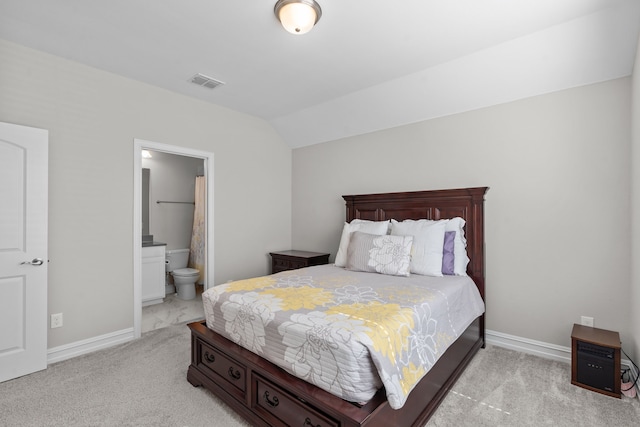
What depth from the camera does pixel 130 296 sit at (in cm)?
319

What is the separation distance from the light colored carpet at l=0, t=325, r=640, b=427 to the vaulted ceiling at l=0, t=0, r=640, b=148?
2.39 meters

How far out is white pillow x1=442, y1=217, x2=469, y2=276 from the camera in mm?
2877

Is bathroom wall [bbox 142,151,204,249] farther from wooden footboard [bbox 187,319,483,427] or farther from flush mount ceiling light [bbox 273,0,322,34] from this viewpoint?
flush mount ceiling light [bbox 273,0,322,34]

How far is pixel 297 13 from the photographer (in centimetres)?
200

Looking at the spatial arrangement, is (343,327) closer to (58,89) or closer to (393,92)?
(393,92)

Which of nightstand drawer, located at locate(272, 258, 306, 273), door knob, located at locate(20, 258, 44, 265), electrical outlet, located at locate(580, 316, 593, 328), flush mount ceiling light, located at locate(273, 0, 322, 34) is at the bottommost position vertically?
electrical outlet, located at locate(580, 316, 593, 328)

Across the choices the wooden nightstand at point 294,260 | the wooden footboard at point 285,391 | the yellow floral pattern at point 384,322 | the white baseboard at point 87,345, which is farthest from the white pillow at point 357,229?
the white baseboard at point 87,345

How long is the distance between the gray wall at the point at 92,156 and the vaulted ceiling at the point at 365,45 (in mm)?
196

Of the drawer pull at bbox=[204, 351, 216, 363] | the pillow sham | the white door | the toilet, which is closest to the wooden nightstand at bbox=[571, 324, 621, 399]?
the pillow sham

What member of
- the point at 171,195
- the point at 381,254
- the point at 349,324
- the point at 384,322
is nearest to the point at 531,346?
the point at 381,254

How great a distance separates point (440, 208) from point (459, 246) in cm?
48

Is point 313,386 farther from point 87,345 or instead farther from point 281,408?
point 87,345

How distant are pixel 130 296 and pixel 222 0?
9.24ft

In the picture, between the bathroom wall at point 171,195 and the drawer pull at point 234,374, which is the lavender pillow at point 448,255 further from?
the bathroom wall at point 171,195
